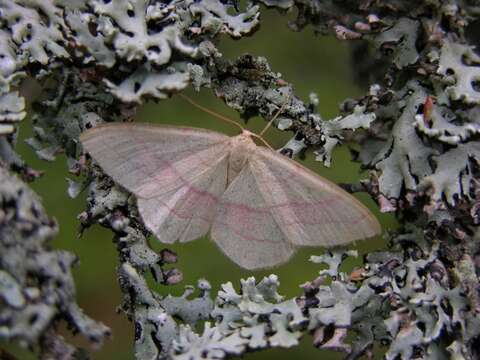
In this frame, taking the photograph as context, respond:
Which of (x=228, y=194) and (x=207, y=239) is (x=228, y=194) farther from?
(x=207, y=239)

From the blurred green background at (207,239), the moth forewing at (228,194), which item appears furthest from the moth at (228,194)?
the blurred green background at (207,239)

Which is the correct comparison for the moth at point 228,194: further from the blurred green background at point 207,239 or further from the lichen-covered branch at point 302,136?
the blurred green background at point 207,239

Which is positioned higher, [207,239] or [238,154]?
[238,154]

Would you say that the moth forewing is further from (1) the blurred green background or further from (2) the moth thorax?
(1) the blurred green background

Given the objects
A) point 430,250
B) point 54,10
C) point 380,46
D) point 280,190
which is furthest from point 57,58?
point 430,250

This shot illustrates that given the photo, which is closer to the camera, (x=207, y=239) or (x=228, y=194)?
(x=228, y=194)

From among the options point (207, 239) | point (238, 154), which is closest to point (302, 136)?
Answer: point (238, 154)

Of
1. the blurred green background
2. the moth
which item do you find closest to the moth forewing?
the moth
